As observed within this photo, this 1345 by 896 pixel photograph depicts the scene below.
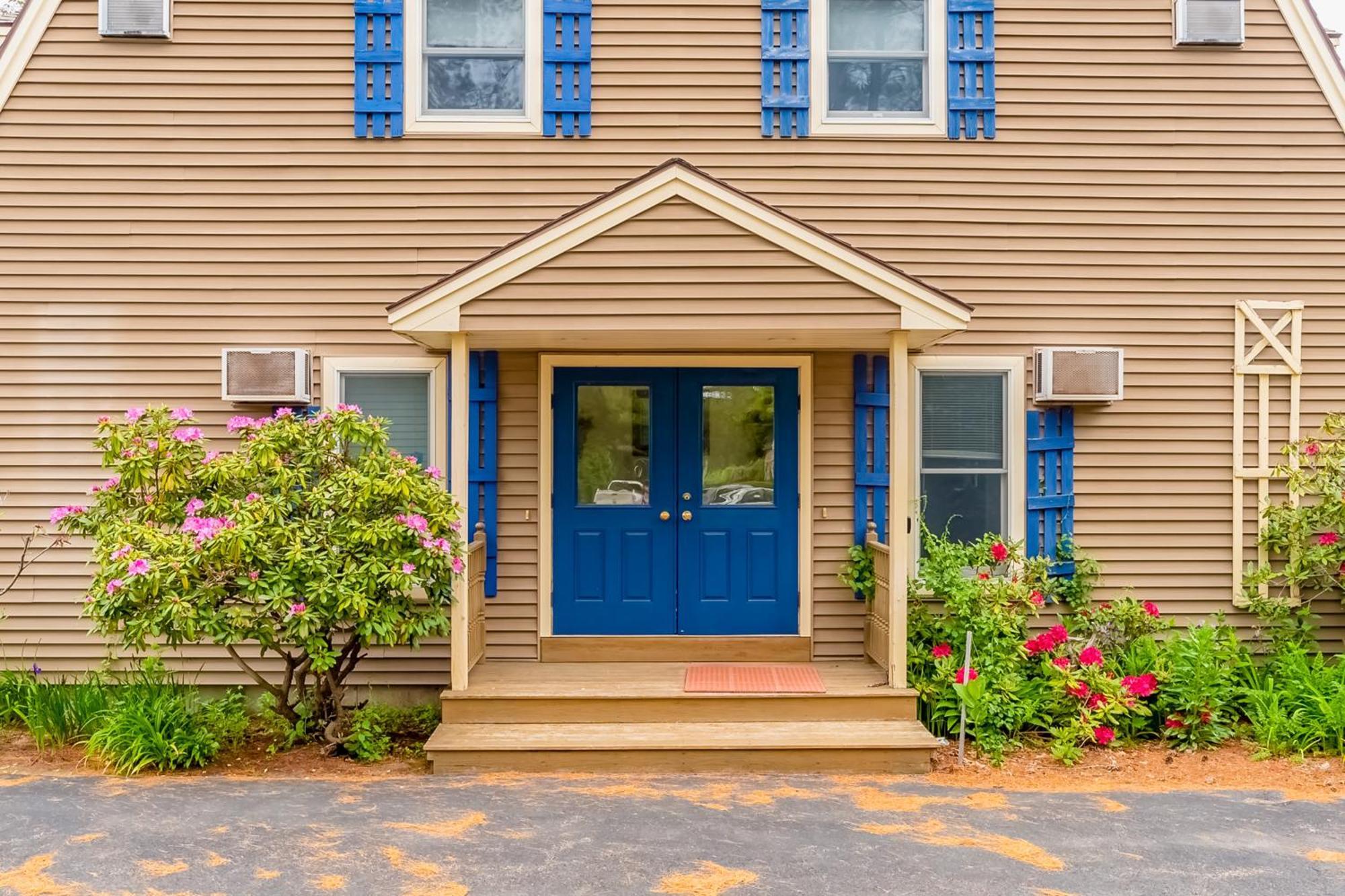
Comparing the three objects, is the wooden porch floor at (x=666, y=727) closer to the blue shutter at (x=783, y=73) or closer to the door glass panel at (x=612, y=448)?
the door glass panel at (x=612, y=448)

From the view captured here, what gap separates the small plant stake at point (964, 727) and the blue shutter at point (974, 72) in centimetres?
363

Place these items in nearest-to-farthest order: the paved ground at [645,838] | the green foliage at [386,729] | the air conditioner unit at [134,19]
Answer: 1. the paved ground at [645,838]
2. the green foliage at [386,729]
3. the air conditioner unit at [134,19]

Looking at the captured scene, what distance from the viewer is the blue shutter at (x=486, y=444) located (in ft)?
23.6

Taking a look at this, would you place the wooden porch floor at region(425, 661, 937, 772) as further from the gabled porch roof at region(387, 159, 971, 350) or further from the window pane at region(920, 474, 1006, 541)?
the gabled porch roof at region(387, 159, 971, 350)

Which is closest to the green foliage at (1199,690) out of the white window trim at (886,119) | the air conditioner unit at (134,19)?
the white window trim at (886,119)

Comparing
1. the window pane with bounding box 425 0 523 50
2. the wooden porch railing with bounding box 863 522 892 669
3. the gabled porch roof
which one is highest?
the window pane with bounding box 425 0 523 50

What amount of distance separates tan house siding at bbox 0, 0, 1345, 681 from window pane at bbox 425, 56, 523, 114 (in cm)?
32

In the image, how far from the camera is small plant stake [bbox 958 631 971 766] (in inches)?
237

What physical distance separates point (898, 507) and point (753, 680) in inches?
58.8

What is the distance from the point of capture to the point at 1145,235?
7.38 metres

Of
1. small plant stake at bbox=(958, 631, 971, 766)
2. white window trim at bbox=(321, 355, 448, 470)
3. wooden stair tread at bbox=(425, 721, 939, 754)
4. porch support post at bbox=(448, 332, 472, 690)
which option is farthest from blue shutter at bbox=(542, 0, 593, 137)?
small plant stake at bbox=(958, 631, 971, 766)

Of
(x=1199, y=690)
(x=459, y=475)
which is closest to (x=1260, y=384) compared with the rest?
(x=1199, y=690)

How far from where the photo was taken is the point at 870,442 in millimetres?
7332

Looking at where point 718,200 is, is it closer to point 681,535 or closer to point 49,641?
point 681,535
